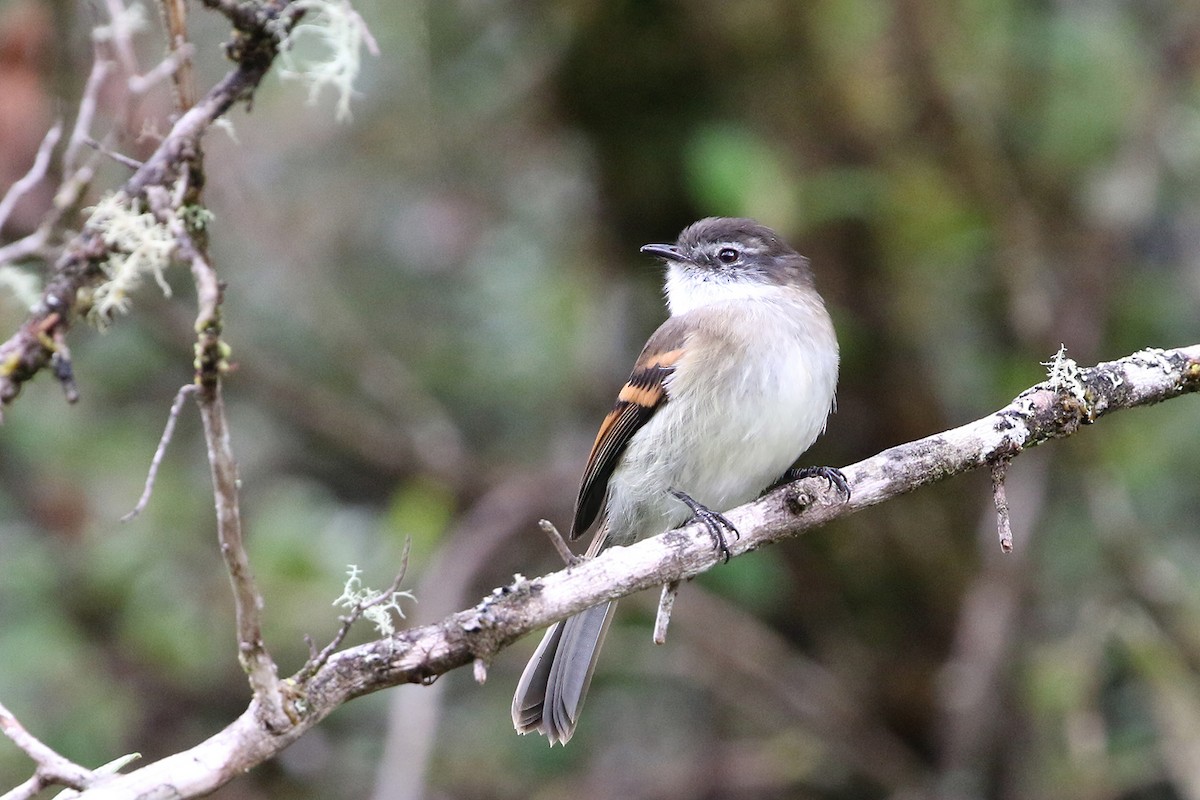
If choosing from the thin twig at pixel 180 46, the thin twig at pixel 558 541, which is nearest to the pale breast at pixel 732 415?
the thin twig at pixel 558 541

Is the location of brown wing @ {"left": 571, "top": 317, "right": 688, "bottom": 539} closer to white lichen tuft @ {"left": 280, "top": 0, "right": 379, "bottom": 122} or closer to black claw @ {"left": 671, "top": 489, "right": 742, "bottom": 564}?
black claw @ {"left": 671, "top": 489, "right": 742, "bottom": 564}

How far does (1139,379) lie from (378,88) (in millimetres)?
4825

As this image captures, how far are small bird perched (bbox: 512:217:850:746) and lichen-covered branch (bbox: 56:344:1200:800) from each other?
691 mm

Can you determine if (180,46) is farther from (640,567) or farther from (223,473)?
(640,567)

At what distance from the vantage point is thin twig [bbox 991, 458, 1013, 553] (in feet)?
8.70

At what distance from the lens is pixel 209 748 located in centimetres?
225

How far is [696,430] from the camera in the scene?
398 cm

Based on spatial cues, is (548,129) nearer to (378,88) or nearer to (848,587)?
(378,88)

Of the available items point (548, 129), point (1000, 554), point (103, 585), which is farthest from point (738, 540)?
point (548, 129)

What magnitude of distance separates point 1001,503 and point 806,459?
2.83m

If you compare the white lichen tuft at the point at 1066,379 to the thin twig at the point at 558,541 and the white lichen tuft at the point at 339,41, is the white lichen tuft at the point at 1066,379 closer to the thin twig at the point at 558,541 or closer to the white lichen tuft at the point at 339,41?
the thin twig at the point at 558,541

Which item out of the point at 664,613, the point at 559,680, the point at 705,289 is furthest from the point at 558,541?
the point at 705,289

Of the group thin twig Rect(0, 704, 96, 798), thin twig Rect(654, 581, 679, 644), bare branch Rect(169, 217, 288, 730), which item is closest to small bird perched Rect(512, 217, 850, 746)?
thin twig Rect(654, 581, 679, 644)

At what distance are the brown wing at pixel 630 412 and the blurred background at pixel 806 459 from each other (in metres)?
0.92
